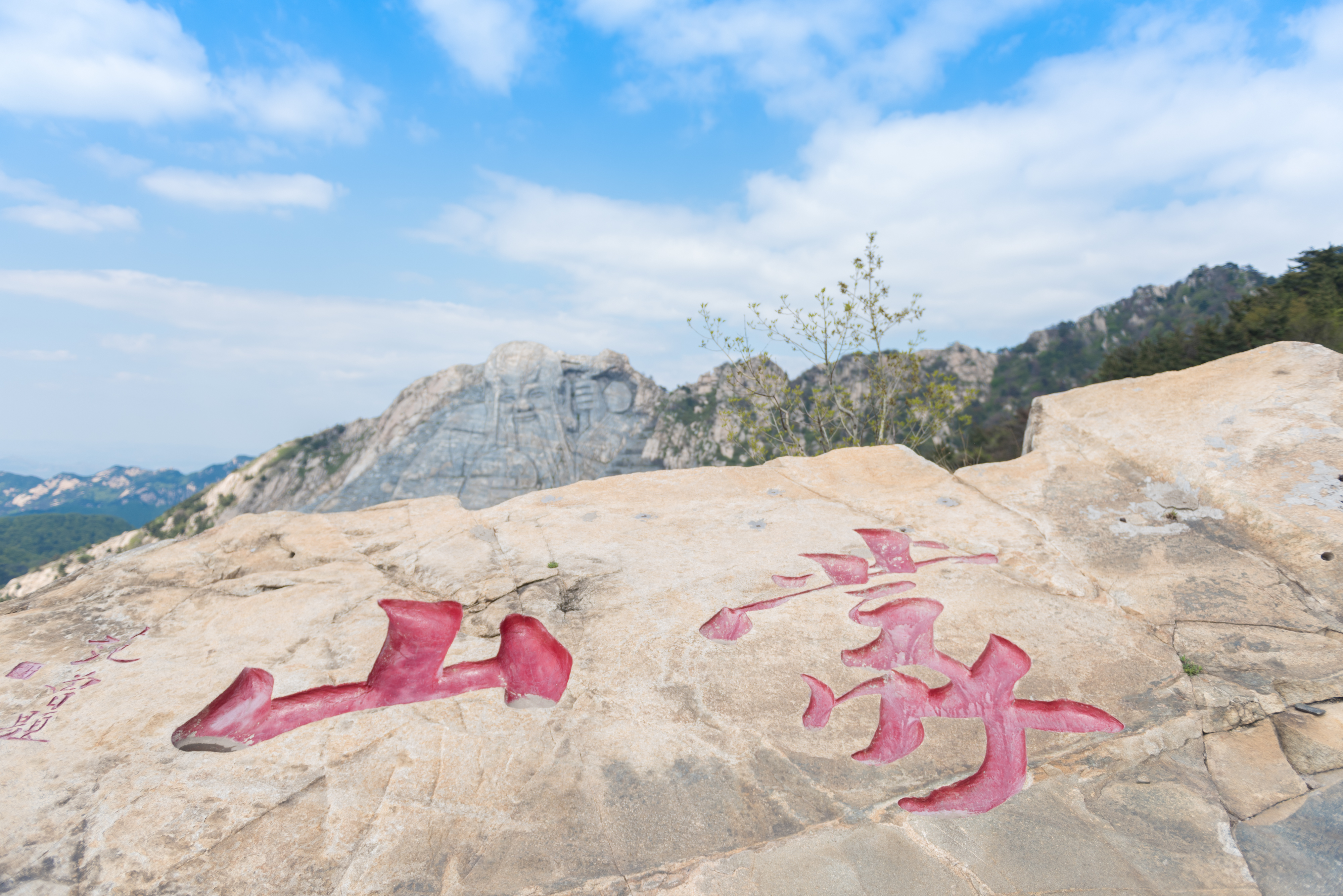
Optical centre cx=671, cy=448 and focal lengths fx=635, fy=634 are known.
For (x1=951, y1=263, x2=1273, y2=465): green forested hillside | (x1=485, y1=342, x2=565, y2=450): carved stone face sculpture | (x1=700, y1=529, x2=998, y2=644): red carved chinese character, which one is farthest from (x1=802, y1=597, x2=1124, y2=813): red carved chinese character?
(x1=485, y1=342, x2=565, y2=450): carved stone face sculpture

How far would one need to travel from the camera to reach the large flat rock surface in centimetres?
288

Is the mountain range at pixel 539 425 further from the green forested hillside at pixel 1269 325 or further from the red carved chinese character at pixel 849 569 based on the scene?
the red carved chinese character at pixel 849 569

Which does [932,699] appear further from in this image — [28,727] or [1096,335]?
[1096,335]

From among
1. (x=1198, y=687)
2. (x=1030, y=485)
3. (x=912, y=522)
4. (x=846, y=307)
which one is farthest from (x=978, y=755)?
(x=846, y=307)

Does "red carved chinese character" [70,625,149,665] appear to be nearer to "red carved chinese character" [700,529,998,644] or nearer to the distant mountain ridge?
"red carved chinese character" [700,529,998,644]

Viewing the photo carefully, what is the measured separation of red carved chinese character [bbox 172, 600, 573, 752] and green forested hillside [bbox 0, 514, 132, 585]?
10208cm

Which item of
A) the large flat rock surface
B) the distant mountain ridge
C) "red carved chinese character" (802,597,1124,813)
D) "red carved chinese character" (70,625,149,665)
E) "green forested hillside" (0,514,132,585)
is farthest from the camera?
the distant mountain ridge

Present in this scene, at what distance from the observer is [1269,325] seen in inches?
765

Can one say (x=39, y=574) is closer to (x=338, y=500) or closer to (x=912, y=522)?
(x=338, y=500)

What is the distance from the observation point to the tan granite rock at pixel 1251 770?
3.24m

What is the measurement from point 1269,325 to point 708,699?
24434 mm

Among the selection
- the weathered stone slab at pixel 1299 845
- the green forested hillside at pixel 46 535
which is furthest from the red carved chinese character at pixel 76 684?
the green forested hillside at pixel 46 535

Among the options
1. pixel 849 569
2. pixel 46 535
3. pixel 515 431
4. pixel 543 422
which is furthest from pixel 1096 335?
pixel 46 535

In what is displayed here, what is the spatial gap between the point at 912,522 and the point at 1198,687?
2.54 meters
